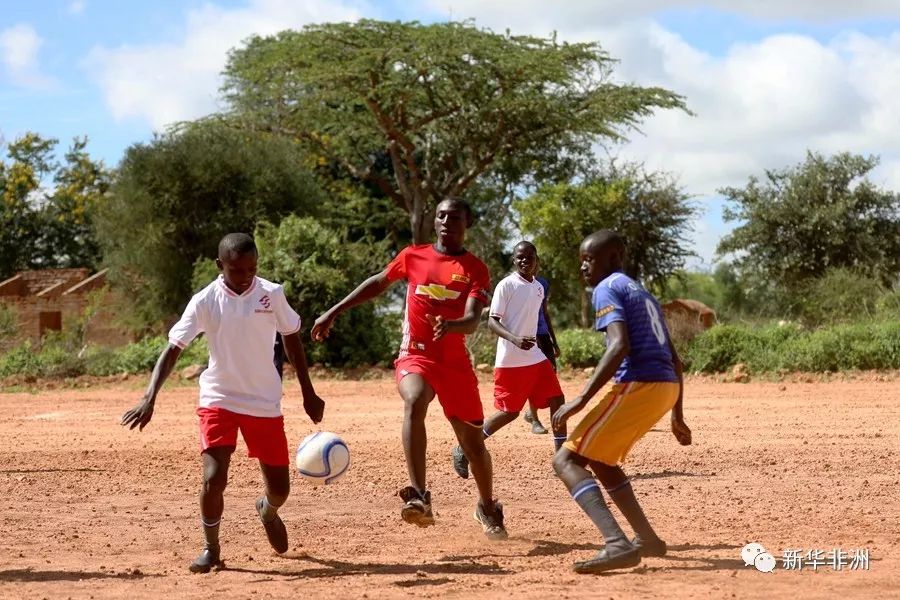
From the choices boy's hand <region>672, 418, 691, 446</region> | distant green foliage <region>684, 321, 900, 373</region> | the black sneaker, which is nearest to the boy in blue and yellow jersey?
boy's hand <region>672, 418, 691, 446</region>

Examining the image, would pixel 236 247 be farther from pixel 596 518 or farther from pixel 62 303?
pixel 62 303

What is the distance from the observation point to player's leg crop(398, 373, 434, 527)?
7.16 m

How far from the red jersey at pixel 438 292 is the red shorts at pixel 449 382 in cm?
5

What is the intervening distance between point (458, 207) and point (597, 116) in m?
29.9

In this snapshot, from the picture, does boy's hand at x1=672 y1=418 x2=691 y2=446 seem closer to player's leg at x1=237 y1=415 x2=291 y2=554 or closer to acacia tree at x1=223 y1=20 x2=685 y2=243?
player's leg at x1=237 y1=415 x2=291 y2=554

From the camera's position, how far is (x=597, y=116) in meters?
36.8

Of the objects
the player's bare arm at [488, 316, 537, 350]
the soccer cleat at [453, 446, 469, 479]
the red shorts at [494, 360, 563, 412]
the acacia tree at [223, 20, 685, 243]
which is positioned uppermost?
the acacia tree at [223, 20, 685, 243]

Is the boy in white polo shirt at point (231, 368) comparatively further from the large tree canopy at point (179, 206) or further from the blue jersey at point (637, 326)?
the large tree canopy at point (179, 206)

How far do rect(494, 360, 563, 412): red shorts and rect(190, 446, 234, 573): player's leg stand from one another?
352cm

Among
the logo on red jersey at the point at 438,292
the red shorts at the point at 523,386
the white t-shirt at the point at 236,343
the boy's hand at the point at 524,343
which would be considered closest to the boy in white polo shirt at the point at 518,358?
the red shorts at the point at 523,386

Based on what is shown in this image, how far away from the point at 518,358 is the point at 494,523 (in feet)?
8.04

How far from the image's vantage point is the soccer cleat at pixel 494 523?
25.0 ft

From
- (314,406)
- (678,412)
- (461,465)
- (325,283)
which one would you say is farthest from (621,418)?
(325,283)

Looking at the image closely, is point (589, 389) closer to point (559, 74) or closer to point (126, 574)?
point (126, 574)
